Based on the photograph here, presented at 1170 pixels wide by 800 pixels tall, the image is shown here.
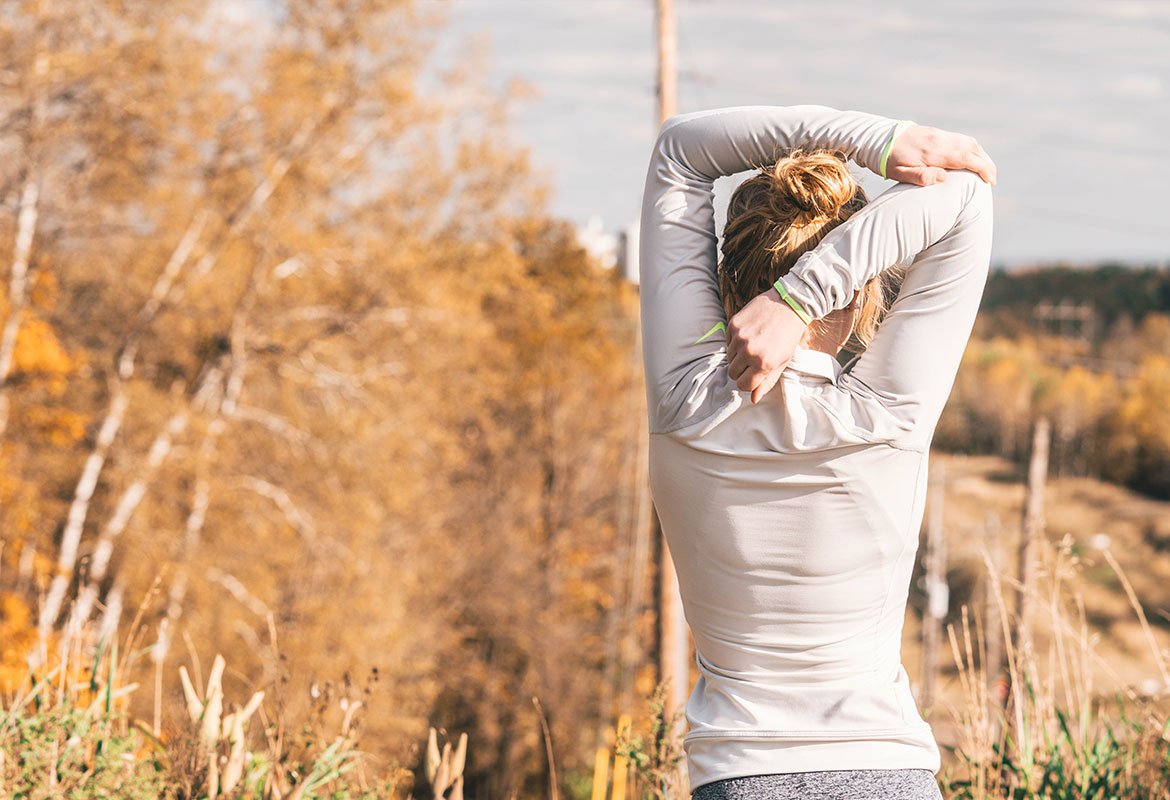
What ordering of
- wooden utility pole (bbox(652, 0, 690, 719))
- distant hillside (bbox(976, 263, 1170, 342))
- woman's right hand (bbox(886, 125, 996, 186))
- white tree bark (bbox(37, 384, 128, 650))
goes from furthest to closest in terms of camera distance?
1. distant hillside (bbox(976, 263, 1170, 342))
2. white tree bark (bbox(37, 384, 128, 650))
3. wooden utility pole (bbox(652, 0, 690, 719))
4. woman's right hand (bbox(886, 125, 996, 186))

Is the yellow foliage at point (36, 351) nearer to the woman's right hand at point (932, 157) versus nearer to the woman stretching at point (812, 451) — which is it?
the woman stretching at point (812, 451)

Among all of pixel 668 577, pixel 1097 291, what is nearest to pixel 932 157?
pixel 668 577

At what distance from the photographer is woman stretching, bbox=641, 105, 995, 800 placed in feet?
4.42

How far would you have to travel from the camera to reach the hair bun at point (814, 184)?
1.43 metres

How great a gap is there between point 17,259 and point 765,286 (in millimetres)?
15104

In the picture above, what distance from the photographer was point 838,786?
134cm

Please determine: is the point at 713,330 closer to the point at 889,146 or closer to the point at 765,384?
the point at 765,384

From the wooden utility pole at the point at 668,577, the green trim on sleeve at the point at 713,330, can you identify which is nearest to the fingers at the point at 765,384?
the green trim on sleeve at the point at 713,330

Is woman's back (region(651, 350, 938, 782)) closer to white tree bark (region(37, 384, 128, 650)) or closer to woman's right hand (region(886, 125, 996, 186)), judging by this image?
woman's right hand (region(886, 125, 996, 186))

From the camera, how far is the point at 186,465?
16.0m

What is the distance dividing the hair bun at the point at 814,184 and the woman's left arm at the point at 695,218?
2.4 inches

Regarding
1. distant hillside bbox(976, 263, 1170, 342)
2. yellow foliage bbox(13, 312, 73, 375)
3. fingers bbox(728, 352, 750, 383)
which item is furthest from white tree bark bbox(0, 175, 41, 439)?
distant hillside bbox(976, 263, 1170, 342)

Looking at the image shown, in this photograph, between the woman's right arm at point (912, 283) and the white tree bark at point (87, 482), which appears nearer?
the woman's right arm at point (912, 283)

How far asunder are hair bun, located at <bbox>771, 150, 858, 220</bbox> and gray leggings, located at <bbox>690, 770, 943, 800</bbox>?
Result: 64cm
